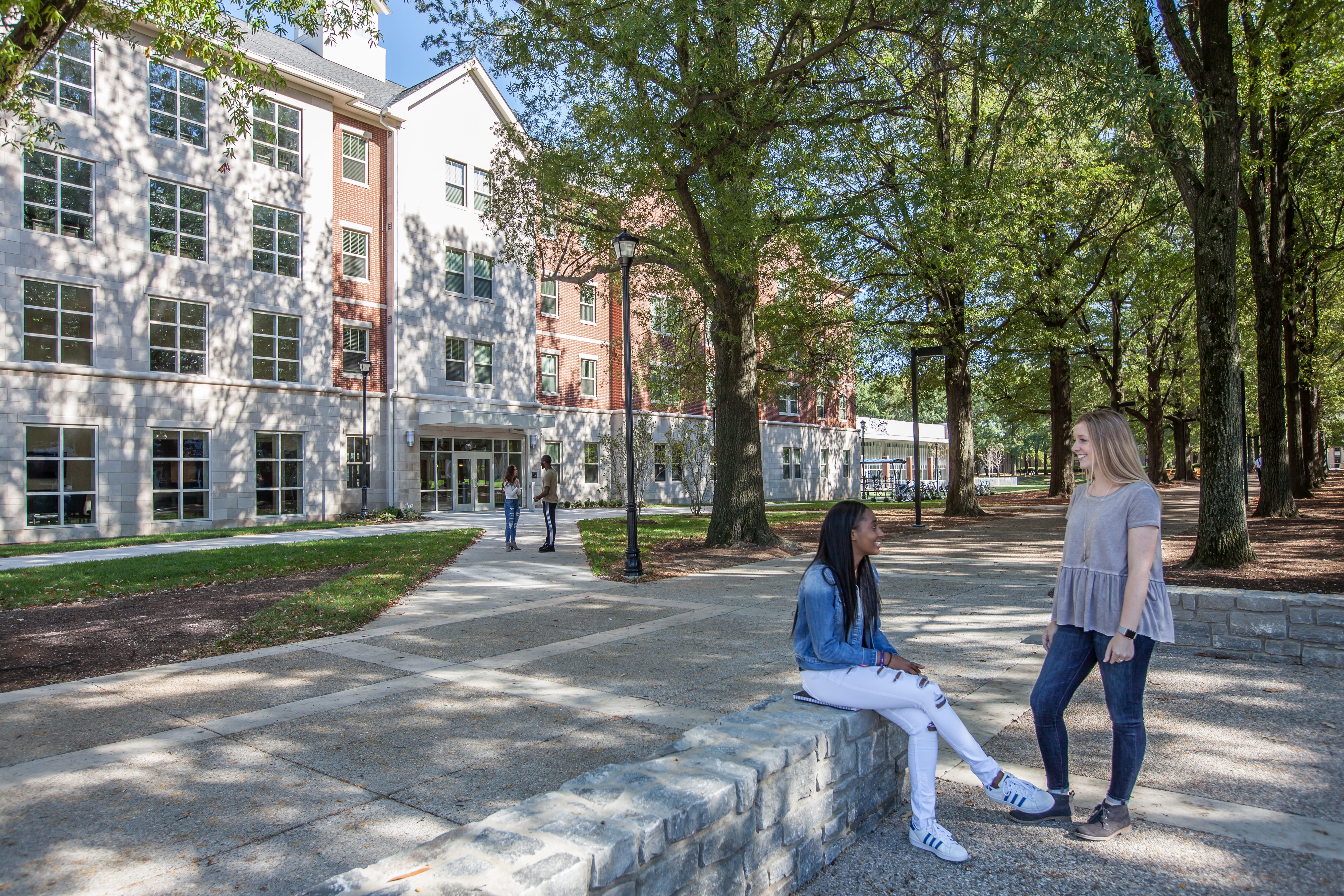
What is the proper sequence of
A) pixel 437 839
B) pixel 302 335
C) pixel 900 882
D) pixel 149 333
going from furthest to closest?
pixel 302 335, pixel 149 333, pixel 900 882, pixel 437 839

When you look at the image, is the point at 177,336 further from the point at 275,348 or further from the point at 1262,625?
the point at 1262,625

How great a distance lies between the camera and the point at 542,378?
107ft

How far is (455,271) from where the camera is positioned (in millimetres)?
29188

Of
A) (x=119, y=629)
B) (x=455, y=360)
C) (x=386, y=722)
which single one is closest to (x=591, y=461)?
(x=455, y=360)

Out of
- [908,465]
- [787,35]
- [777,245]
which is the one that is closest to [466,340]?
[777,245]

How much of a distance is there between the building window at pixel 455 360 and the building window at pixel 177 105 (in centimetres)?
967

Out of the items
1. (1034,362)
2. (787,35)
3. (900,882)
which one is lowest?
(900,882)

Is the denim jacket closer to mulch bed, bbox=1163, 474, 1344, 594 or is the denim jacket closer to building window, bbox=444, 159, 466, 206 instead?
mulch bed, bbox=1163, 474, 1344, 594

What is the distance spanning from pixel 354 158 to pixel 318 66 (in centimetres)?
374

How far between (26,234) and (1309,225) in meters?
34.0

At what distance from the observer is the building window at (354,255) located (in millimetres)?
26375

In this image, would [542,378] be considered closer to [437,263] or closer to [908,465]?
[437,263]

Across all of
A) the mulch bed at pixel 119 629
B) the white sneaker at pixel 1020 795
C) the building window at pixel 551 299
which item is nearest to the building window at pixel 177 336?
the building window at pixel 551 299

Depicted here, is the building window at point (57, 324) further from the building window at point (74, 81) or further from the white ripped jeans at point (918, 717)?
the white ripped jeans at point (918, 717)
